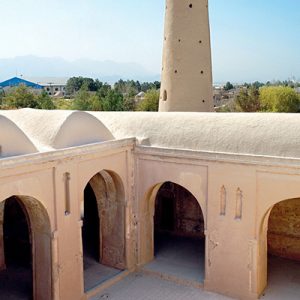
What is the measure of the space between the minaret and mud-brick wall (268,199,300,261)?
4.55 meters

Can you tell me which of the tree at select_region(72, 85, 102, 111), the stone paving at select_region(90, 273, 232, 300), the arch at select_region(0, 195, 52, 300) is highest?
the tree at select_region(72, 85, 102, 111)

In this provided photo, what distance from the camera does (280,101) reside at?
124ft

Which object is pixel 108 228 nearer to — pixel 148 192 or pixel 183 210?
pixel 148 192

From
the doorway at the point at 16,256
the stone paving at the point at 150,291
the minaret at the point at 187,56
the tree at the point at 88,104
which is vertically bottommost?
the stone paving at the point at 150,291

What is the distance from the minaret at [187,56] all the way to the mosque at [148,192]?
8 centimetres

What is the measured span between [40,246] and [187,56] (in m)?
8.47

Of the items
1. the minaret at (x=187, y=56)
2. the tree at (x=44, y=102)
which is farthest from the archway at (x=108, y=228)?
the tree at (x=44, y=102)

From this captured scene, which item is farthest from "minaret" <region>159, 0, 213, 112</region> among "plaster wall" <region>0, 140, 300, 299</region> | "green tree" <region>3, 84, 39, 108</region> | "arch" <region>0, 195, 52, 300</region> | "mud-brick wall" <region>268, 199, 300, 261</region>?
"green tree" <region>3, 84, 39, 108</region>

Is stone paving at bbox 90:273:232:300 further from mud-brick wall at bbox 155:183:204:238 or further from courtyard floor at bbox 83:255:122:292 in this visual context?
mud-brick wall at bbox 155:183:204:238

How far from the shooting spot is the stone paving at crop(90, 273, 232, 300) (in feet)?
37.0

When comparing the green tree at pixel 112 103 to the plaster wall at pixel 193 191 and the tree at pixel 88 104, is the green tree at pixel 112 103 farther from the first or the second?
the plaster wall at pixel 193 191

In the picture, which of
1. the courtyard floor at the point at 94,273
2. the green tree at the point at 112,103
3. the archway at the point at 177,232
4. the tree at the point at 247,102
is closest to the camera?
the courtyard floor at the point at 94,273

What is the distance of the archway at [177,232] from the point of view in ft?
43.0

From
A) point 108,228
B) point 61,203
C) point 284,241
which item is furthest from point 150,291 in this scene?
point 284,241
